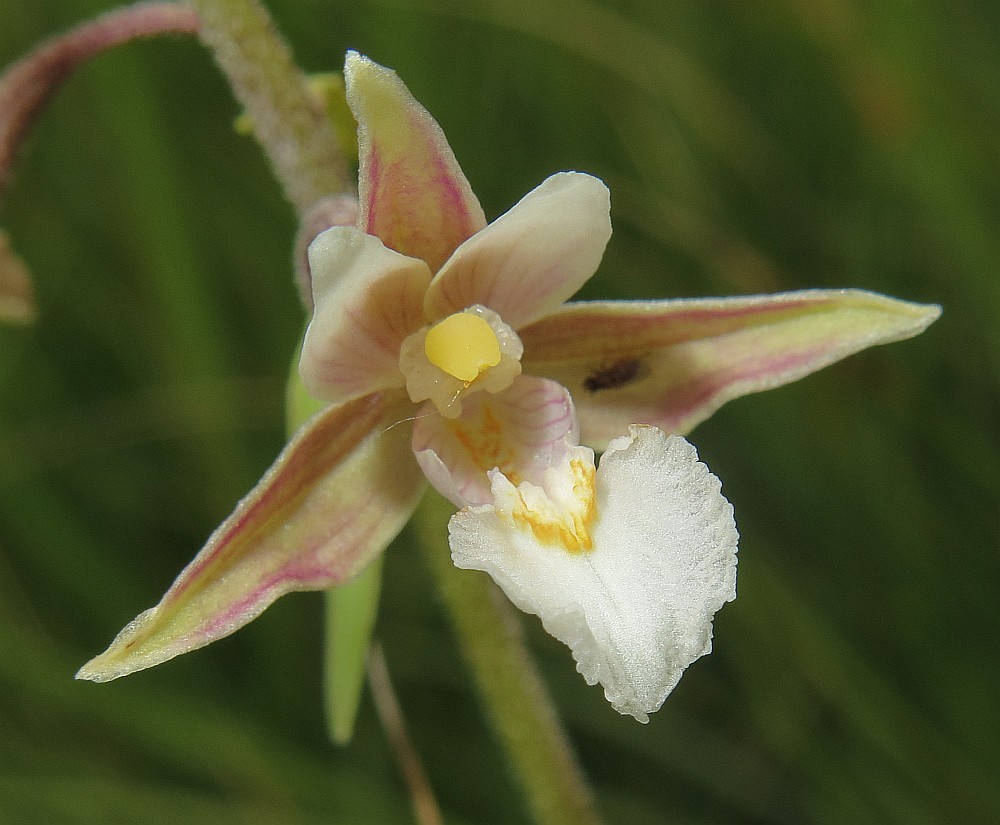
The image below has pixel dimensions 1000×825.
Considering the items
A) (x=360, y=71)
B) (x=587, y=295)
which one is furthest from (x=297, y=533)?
(x=587, y=295)

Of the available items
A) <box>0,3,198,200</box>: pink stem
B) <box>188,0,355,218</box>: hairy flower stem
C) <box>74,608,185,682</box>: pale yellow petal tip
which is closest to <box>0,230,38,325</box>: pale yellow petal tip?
<box>0,3,198,200</box>: pink stem

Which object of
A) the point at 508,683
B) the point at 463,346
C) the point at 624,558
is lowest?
the point at 508,683

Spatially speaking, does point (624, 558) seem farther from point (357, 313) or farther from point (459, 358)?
point (357, 313)

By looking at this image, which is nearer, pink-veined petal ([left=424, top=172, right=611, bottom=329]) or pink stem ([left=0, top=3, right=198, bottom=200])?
pink-veined petal ([left=424, top=172, right=611, bottom=329])

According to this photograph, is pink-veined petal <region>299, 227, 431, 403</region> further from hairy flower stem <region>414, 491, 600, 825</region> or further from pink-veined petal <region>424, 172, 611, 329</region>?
hairy flower stem <region>414, 491, 600, 825</region>

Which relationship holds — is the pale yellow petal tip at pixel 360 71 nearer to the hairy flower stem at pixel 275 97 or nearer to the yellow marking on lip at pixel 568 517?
the hairy flower stem at pixel 275 97

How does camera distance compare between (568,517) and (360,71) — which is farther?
(568,517)

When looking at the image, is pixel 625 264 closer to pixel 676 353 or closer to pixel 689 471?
pixel 676 353
